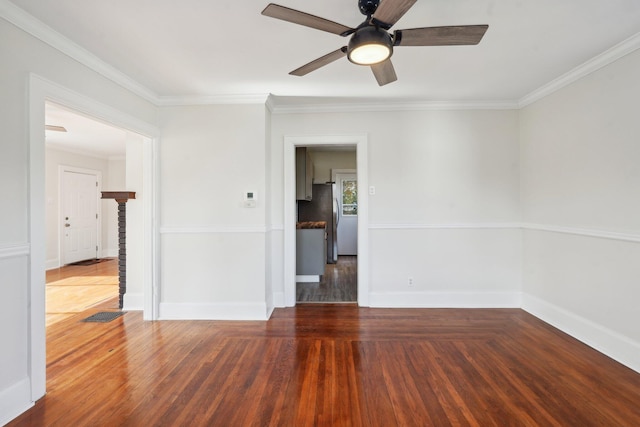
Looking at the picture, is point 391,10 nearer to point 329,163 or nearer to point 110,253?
point 329,163

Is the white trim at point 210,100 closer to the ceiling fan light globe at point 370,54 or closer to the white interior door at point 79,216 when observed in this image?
the ceiling fan light globe at point 370,54

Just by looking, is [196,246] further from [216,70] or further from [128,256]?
[216,70]

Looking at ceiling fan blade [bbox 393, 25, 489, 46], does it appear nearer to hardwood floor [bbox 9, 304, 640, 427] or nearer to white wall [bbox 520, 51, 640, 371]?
white wall [bbox 520, 51, 640, 371]

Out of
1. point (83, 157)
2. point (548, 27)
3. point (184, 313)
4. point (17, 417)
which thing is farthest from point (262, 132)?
point (83, 157)

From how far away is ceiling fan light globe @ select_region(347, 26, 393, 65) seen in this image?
1.55m

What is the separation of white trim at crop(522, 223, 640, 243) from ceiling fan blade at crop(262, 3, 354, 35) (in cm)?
263

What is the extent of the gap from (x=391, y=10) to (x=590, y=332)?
123 inches

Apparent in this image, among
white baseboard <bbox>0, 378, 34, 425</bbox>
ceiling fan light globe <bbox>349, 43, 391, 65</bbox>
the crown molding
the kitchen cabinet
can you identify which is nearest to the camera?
ceiling fan light globe <bbox>349, 43, 391, 65</bbox>

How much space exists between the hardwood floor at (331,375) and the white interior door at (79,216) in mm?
3907

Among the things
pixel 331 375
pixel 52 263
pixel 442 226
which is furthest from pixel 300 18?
pixel 52 263

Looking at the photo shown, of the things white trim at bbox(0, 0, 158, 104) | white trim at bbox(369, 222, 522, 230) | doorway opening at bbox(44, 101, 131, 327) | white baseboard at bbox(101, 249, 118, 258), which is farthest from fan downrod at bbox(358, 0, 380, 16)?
white baseboard at bbox(101, 249, 118, 258)

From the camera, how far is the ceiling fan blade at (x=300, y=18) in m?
1.42

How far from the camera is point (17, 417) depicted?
69.9 inches

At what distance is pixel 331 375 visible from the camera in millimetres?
2174
